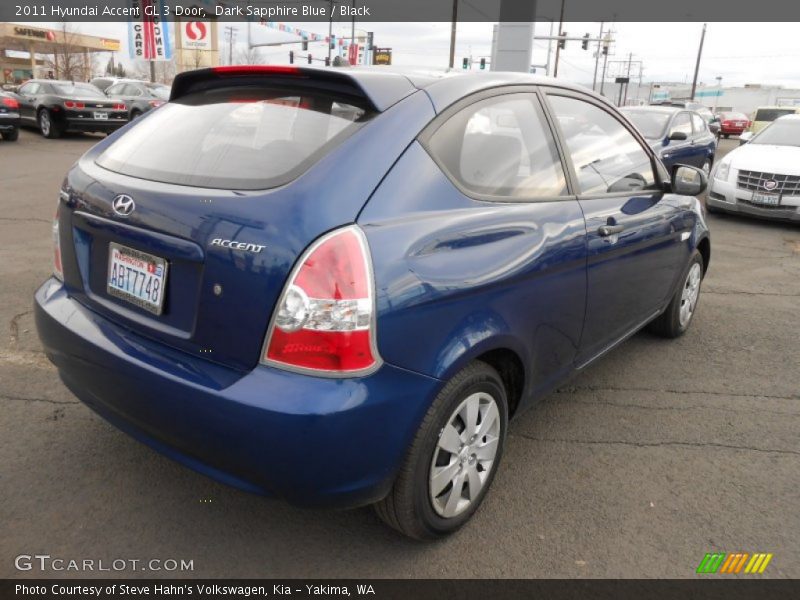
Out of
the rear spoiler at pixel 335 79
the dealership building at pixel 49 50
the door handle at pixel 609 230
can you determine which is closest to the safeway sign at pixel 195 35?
the dealership building at pixel 49 50

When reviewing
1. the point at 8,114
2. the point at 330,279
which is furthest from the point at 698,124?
the point at 8,114

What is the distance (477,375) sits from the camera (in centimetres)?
224

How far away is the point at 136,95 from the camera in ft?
65.7

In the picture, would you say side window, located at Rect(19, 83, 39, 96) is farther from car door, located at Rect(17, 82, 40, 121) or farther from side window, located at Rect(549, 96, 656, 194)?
side window, located at Rect(549, 96, 656, 194)

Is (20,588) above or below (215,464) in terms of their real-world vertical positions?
below

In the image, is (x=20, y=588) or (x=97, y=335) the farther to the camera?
(x=97, y=335)

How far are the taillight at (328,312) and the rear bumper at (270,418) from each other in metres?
0.06

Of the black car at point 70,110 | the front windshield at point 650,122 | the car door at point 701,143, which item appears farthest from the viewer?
the black car at point 70,110

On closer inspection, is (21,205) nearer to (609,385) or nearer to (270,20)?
(609,385)

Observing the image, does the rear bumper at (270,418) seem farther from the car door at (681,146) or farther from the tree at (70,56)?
the tree at (70,56)

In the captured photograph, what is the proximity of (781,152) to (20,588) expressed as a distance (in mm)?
10344

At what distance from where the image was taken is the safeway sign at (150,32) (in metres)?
25.6

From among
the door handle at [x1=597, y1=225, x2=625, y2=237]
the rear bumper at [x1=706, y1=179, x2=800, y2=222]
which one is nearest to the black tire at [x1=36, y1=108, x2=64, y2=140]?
the rear bumper at [x1=706, y1=179, x2=800, y2=222]

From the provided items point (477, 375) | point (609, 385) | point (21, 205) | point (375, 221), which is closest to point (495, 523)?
point (477, 375)
